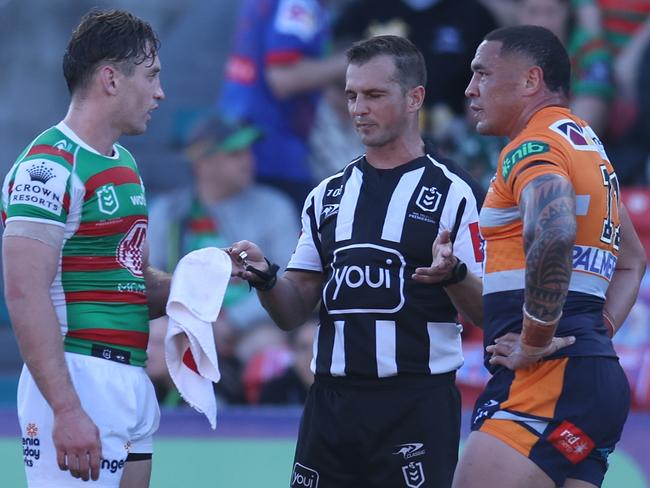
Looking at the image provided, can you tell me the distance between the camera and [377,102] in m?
4.34

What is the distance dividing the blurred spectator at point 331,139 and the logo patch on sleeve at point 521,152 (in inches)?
165

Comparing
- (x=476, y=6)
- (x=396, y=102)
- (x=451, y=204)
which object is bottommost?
(x=451, y=204)

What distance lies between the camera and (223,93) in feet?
27.1

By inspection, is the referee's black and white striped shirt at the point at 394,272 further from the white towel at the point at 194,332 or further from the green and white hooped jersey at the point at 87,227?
the green and white hooped jersey at the point at 87,227

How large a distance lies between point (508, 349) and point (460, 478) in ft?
1.46

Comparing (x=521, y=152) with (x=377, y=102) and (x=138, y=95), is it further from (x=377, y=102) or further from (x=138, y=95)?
(x=138, y=95)

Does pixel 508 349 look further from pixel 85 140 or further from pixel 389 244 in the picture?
pixel 85 140

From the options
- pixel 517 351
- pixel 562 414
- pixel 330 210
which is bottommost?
pixel 562 414

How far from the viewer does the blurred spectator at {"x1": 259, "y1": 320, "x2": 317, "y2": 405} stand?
7.06 m

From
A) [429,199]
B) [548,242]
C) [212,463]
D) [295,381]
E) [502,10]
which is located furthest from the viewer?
[502,10]

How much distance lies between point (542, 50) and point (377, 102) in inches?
26.4

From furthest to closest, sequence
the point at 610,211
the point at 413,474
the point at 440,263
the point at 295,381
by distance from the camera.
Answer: the point at 295,381, the point at 413,474, the point at 440,263, the point at 610,211

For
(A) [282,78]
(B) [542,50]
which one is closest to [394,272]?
(B) [542,50]

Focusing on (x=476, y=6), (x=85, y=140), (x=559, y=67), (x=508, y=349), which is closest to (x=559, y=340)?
(x=508, y=349)
